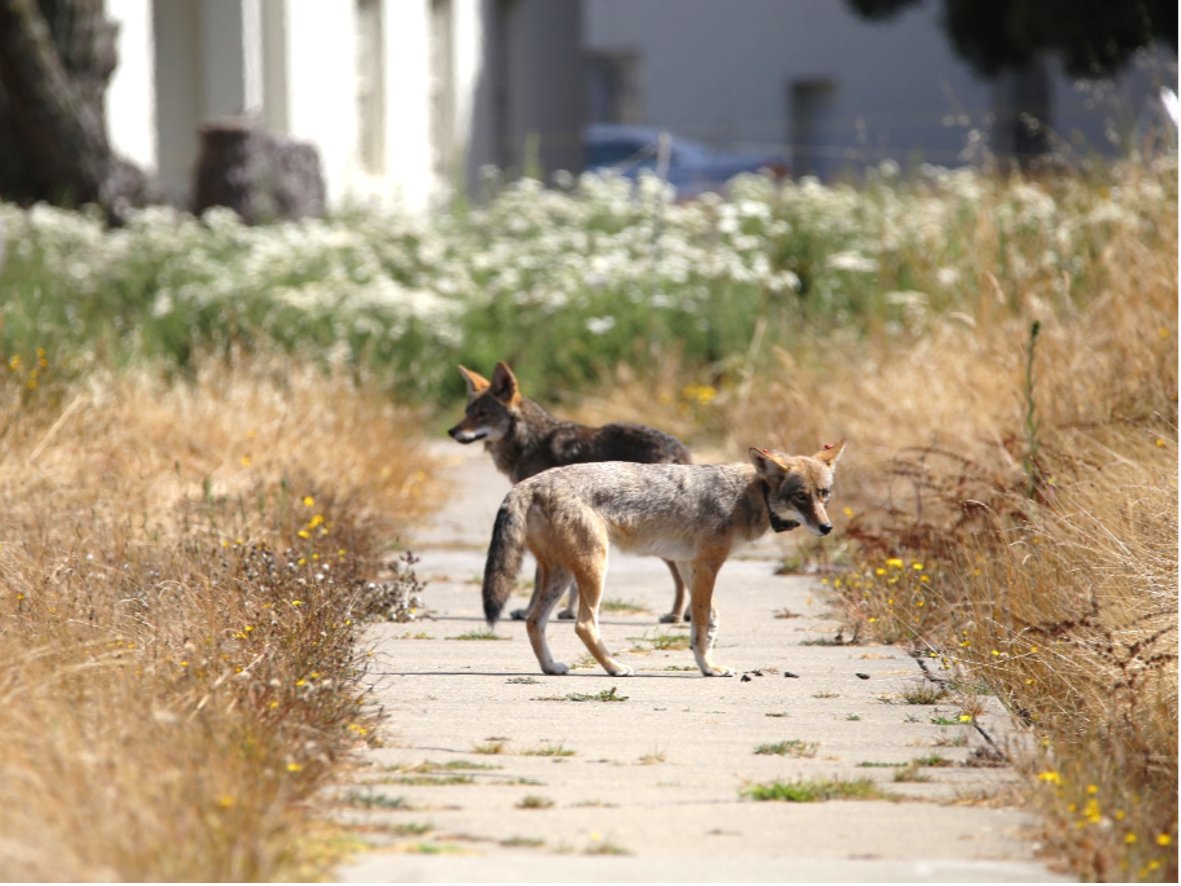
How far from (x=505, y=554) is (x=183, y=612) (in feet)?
3.93

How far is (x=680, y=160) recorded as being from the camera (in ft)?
103

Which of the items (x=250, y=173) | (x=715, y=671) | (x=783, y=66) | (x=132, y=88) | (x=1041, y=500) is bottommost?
(x=715, y=671)

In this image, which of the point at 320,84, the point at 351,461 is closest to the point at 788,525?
the point at 351,461

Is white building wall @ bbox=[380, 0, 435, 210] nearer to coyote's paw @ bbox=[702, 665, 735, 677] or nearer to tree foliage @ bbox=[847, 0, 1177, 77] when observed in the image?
tree foliage @ bbox=[847, 0, 1177, 77]

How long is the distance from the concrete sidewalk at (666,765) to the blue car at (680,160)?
745 inches

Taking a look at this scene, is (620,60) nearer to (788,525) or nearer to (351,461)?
(351,461)

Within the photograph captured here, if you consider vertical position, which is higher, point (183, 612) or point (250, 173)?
point (250, 173)

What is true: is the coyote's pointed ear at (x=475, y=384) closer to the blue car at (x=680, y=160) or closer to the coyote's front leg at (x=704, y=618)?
the coyote's front leg at (x=704, y=618)

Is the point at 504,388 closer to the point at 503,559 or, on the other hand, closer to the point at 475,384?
the point at 475,384

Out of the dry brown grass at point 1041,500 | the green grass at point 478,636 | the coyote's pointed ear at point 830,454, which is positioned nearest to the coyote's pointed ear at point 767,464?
the coyote's pointed ear at point 830,454

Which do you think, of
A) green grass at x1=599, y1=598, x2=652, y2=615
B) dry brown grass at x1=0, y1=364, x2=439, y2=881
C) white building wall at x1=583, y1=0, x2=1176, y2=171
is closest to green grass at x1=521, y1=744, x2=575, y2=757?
dry brown grass at x1=0, y1=364, x2=439, y2=881

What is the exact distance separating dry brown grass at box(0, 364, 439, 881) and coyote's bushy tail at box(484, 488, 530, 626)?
1.81ft

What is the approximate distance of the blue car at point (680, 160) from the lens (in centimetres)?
2889

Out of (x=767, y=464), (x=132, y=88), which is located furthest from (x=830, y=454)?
(x=132, y=88)
